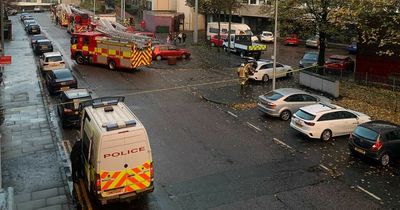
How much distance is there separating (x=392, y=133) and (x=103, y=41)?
24.7m

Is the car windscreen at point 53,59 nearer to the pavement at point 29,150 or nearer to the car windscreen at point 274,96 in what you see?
the pavement at point 29,150

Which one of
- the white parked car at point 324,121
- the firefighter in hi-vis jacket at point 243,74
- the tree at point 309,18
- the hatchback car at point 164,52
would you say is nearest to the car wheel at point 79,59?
the hatchback car at point 164,52

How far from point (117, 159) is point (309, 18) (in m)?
23.1

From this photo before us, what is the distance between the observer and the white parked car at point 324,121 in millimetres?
20344

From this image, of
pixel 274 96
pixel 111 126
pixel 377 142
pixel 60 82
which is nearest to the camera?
pixel 111 126

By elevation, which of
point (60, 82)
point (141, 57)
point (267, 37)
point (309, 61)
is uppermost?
point (267, 37)

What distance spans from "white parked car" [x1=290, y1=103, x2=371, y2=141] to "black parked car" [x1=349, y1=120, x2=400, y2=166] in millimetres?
2129

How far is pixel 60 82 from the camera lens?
27.3 metres

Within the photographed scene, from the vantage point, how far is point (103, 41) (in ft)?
120

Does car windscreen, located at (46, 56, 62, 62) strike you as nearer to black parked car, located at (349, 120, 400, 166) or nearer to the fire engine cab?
the fire engine cab

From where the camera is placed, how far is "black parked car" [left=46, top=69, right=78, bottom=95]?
89.6 feet

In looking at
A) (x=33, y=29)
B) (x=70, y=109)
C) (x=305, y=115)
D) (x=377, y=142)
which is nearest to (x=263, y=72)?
(x=305, y=115)

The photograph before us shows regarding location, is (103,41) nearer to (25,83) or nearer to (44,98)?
(25,83)

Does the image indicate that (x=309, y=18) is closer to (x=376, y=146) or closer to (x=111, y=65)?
(x=111, y=65)
